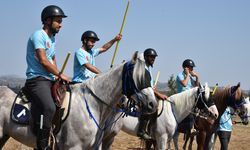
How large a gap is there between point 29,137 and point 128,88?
5.99 feet

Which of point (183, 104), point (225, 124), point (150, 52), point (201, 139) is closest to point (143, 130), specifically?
point (183, 104)

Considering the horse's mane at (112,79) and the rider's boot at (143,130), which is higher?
the horse's mane at (112,79)

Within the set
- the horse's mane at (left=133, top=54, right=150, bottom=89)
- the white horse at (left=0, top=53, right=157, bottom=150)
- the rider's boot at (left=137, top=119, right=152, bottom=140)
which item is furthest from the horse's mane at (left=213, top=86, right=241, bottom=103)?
the horse's mane at (left=133, top=54, right=150, bottom=89)

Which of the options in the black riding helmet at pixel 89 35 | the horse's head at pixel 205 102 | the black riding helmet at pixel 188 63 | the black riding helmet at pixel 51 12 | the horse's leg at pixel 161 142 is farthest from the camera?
the black riding helmet at pixel 188 63

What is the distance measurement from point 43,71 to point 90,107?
98 centimetres

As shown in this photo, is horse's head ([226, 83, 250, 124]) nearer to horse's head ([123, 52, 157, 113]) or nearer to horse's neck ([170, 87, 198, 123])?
horse's neck ([170, 87, 198, 123])

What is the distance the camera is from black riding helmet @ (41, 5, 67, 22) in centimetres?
594

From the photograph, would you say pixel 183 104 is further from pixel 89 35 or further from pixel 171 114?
pixel 89 35

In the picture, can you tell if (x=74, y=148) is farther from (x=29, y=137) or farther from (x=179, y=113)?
(x=179, y=113)

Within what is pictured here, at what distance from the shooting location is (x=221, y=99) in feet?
37.8

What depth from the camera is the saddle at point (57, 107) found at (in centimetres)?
577

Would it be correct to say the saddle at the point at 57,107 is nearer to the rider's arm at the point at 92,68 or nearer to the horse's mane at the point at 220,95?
the rider's arm at the point at 92,68

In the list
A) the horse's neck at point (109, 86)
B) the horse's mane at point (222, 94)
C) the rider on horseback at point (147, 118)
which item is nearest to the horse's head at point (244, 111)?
the horse's mane at point (222, 94)

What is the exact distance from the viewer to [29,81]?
5871mm
